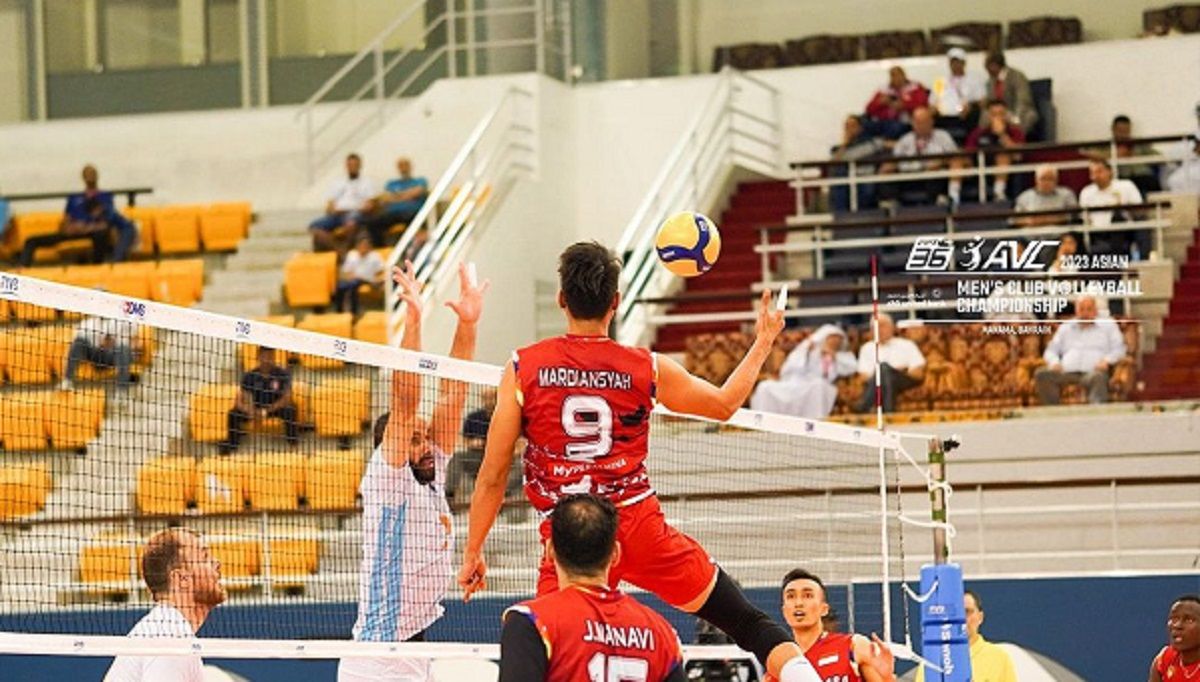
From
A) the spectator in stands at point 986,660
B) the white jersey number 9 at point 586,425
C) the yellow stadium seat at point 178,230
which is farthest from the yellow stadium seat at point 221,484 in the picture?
the white jersey number 9 at point 586,425

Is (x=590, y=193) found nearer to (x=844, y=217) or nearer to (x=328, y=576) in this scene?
(x=844, y=217)

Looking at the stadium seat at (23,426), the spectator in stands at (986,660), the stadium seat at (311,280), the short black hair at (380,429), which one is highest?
the stadium seat at (311,280)

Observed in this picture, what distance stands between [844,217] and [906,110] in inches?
89.4

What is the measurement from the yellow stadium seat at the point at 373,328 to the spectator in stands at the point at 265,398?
6.07 ft

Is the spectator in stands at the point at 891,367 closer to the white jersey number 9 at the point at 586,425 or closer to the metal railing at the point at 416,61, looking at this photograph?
the metal railing at the point at 416,61

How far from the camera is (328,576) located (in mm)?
16906

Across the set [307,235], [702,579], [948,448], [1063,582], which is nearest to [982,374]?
[1063,582]

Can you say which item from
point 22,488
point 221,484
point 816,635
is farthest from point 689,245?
point 22,488

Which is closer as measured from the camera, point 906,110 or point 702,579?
point 702,579

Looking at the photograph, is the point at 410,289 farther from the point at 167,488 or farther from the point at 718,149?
the point at 718,149

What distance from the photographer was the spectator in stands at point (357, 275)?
2172 cm

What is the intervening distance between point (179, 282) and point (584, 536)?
55.3ft

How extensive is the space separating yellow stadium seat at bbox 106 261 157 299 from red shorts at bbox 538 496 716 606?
1523 cm

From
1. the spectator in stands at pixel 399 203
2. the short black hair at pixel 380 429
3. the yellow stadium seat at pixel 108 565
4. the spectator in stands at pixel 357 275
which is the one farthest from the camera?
the spectator in stands at pixel 399 203
